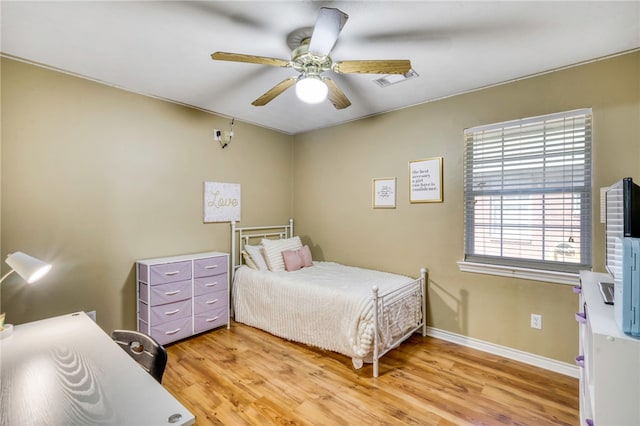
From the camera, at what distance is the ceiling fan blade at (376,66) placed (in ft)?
5.65

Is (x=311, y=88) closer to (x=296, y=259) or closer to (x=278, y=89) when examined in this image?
(x=278, y=89)

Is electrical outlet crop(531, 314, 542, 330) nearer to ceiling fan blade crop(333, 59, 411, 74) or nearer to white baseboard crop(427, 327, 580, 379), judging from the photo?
white baseboard crop(427, 327, 580, 379)

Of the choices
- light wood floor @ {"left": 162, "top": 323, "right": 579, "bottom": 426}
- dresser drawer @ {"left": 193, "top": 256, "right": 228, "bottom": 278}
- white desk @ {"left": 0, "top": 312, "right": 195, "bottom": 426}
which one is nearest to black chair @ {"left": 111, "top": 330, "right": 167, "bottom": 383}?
white desk @ {"left": 0, "top": 312, "right": 195, "bottom": 426}

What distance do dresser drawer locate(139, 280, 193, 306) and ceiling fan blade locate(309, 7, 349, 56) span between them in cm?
239

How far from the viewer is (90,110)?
2.56 metres

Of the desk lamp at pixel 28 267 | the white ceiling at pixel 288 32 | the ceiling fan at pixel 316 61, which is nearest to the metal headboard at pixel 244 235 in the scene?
the white ceiling at pixel 288 32

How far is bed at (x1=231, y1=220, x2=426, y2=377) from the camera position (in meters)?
2.42

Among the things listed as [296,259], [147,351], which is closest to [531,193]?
[296,259]

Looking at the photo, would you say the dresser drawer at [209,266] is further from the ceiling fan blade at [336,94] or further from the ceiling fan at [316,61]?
the ceiling fan blade at [336,94]

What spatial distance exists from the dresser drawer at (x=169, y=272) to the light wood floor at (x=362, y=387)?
652 millimetres

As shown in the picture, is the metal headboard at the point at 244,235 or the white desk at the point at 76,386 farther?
the metal headboard at the point at 244,235

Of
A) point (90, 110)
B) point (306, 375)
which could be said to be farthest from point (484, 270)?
point (90, 110)

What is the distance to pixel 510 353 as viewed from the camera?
258cm

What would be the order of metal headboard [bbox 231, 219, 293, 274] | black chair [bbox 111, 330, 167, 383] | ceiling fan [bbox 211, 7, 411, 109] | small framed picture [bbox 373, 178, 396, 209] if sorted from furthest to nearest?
metal headboard [bbox 231, 219, 293, 274] < small framed picture [bbox 373, 178, 396, 209] < ceiling fan [bbox 211, 7, 411, 109] < black chair [bbox 111, 330, 167, 383]
